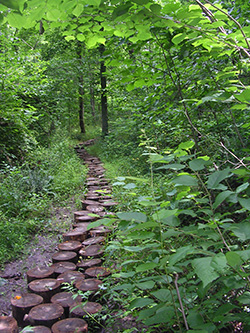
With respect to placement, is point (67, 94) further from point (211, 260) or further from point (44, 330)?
point (211, 260)

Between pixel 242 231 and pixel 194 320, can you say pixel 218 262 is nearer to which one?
pixel 242 231

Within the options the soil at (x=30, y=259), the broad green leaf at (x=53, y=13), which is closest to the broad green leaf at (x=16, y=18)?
the broad green leaf at (x=53, y=13)

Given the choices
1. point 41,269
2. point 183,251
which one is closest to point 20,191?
point 41,269

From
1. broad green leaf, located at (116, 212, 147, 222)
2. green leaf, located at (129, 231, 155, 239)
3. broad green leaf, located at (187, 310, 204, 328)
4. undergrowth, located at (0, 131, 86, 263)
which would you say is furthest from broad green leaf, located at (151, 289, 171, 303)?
undergrowth, located at (0, 131, 86, 263)

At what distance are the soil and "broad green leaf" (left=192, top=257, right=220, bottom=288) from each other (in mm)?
2279

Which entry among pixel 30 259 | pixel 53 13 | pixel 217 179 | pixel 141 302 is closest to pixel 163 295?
pixel 141 302

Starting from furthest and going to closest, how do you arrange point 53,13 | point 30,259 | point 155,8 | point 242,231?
point 30,259 → point 53,13 → point 155,8 → point 242,231

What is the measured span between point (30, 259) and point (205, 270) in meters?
3.23

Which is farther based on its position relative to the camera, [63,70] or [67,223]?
[63,70]

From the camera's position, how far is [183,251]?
96 centimetres

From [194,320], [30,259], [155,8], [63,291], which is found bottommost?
[30,259]

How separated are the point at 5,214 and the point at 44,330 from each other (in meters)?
2.88

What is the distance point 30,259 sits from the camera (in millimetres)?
3596

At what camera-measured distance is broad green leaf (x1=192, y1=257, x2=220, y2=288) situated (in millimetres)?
804
